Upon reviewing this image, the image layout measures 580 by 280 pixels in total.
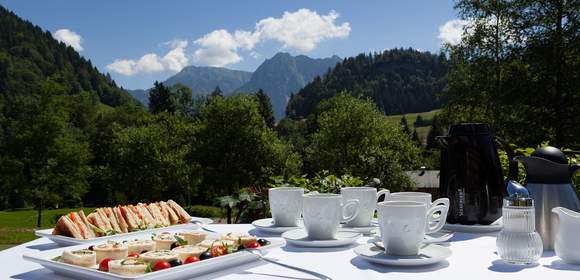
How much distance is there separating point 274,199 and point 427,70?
14394 centimetres

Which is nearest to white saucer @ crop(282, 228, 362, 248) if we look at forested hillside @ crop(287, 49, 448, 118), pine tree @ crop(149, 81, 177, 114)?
pine tree @ crop(149, 81, 177, 114)

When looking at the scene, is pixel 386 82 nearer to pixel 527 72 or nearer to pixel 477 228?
pixel 527 72

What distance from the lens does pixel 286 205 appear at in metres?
2.50

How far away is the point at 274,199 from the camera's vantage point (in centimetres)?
249

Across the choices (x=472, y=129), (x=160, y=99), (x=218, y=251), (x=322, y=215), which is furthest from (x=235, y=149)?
(x=160, y=99)

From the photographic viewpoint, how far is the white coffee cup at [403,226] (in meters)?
1.70

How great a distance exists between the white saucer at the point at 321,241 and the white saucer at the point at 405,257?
0.15 metres

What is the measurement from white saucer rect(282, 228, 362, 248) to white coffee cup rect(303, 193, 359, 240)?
4 cm

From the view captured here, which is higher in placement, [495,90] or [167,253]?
[495,90]

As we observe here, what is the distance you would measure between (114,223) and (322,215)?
1045 mm

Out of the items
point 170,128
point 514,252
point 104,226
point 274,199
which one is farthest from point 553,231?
point 170,128

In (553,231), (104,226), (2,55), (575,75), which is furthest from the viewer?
(2,55)

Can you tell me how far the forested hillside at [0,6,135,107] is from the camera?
86250mm

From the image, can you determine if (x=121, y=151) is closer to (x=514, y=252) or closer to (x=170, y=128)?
(x=170, y=128)
